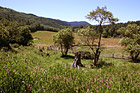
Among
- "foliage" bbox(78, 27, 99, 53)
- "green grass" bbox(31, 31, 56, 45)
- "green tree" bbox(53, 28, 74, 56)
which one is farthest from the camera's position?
"green grass" bbox(31, 31, 56, 45)

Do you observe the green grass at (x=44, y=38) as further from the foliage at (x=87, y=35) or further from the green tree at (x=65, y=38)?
the foliage at (x=87, y=35)

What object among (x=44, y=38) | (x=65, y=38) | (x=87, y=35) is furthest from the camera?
(x=44, y=38)

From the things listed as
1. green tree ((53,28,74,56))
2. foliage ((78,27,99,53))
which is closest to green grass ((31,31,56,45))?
green tree ((53,28,74,56))

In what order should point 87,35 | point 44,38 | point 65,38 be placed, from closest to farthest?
1. point 87,35
2. point 65,38
3. point 44,38

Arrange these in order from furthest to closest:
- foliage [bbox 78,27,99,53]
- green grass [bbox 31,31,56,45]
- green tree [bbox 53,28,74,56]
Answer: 1. green grass [bbox 31,31,56,45]
2. green tree [bbox 53,28,74,56]
3. foliage [bbox 78,27,99,53]

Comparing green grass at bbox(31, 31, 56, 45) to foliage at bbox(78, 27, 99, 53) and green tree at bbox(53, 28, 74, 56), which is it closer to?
green tree at bbox(53, 28, 74, 56)

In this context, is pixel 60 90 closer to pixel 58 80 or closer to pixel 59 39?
pixel 58 80

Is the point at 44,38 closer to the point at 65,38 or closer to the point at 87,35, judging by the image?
the point at 65,38

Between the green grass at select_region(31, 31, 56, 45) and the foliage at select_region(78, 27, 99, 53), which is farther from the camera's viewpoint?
the green grass at select_region(31, 31, 56, 45)

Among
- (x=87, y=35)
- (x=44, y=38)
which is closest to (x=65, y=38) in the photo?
(x=87, y=35)

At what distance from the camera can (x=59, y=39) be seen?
2500 centimetres

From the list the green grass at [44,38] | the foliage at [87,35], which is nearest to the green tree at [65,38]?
the foliage at [87,35]

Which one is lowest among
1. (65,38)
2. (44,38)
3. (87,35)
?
(44,38)

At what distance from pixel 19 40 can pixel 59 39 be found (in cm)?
1800
